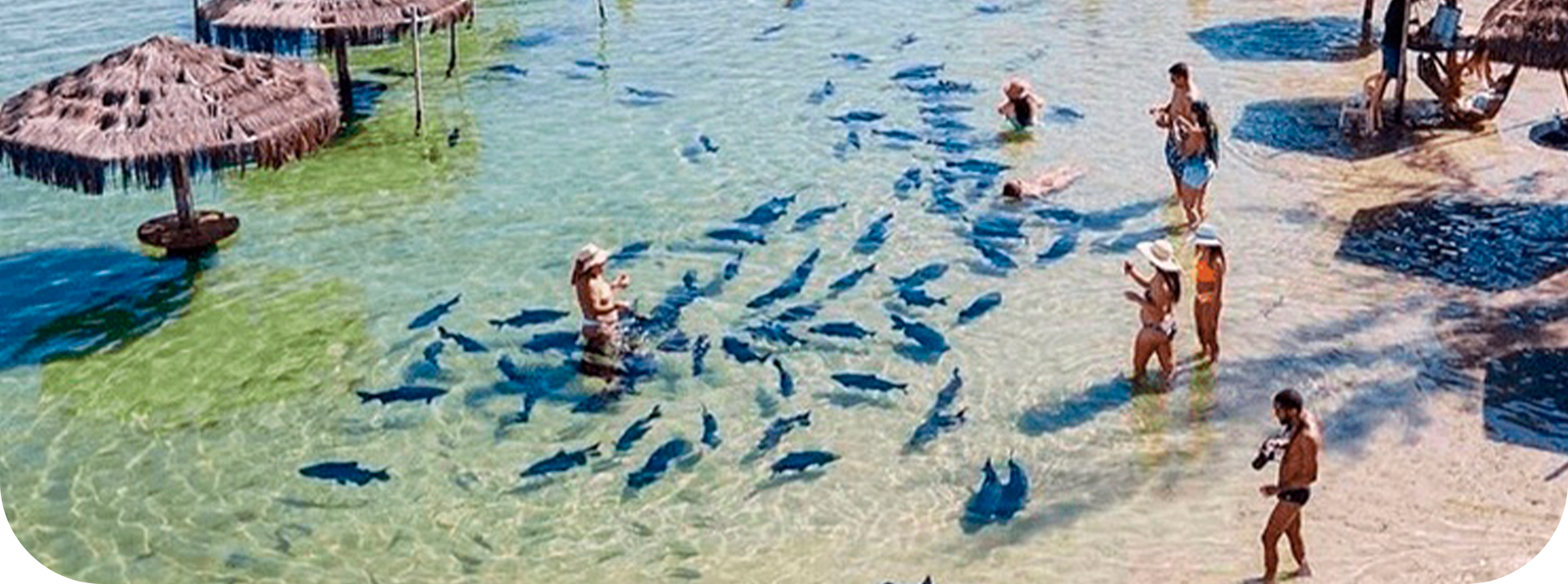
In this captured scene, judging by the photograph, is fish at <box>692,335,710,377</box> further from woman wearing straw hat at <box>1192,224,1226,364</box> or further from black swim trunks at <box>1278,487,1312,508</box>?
black swim trunks at <box>1278,487,1312,508</box>

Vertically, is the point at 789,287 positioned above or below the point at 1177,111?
below

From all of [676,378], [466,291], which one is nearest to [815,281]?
[676,378]

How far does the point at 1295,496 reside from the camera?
10320 mm

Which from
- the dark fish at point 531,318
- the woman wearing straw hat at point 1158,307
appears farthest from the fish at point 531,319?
the woman wearing straw hat at point 1158,307

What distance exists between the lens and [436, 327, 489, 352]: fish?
48.5ft

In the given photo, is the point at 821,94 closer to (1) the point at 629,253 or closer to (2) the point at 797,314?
(1) the point at 629,253

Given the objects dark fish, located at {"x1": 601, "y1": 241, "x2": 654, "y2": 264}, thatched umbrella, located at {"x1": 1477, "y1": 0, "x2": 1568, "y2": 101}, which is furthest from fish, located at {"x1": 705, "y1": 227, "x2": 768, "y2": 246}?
thatched umbrella, located at {"x1": 1477, "y1": 0, "x2": 1568, "y2": 101}

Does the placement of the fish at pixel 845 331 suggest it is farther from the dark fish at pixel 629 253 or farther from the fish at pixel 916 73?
the fish at pixel 916 73

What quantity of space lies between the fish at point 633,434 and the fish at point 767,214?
4.75 meters

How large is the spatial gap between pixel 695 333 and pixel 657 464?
8.93 ft

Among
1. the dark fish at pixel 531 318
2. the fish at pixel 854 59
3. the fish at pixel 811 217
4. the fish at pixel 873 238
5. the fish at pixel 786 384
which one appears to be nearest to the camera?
the fish at pixel 786 384

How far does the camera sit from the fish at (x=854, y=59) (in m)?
24.4

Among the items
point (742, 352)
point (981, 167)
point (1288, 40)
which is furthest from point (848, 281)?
point (1288, 40)

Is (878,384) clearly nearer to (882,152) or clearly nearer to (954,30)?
(882,152)
